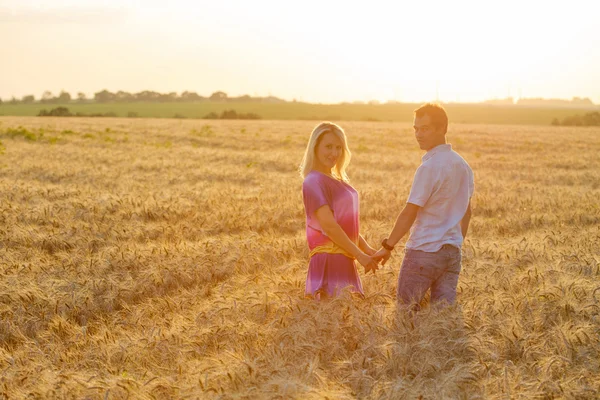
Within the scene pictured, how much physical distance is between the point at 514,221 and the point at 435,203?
4.92 meters

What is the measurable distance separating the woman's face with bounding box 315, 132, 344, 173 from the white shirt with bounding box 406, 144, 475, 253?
79 centimetres

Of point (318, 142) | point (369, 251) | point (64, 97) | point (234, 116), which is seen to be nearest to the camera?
point (318, 142)

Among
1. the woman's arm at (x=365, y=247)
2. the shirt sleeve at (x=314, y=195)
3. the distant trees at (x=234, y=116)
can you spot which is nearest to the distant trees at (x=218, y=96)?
the distant trees at (x=234, y=116)

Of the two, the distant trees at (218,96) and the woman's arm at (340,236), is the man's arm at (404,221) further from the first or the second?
the distant trees at (218,96)

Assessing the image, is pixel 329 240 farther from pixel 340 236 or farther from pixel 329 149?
pixel 329 149

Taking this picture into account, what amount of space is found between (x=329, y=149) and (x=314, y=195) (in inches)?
19.2

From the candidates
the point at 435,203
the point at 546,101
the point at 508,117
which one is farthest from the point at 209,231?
the point at 546,101

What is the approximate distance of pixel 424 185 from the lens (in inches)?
198

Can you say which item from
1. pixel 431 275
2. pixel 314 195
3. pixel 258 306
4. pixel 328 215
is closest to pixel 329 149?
pixel 314 195

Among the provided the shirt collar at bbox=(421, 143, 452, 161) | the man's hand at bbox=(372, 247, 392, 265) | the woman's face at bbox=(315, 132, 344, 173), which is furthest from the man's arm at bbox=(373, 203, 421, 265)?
the woman's face at bbox=(315, 132, 344, 173)

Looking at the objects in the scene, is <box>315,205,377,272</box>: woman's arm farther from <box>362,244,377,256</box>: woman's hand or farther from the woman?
<box>362,244,377,256</box>: woman's hand

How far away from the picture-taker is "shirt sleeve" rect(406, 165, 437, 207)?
197 inches

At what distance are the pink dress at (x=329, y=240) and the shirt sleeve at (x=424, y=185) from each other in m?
0.70

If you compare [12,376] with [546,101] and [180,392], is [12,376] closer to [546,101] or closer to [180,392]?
[180,392]
